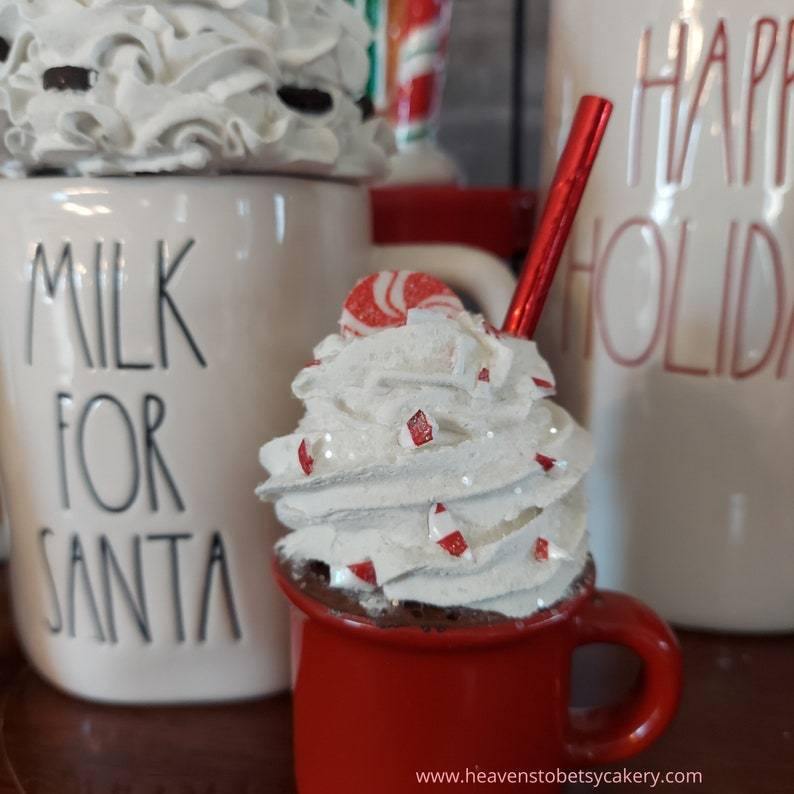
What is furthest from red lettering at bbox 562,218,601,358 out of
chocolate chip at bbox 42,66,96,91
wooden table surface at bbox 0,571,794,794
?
chocolate chip at bbox 42,66,96,91

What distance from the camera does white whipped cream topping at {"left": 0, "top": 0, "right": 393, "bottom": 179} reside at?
15.6 inches

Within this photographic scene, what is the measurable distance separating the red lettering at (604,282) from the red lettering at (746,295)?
46 millimetres

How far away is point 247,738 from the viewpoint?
45 centimetres

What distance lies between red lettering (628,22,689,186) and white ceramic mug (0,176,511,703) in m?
0.12

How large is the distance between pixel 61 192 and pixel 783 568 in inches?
19.1

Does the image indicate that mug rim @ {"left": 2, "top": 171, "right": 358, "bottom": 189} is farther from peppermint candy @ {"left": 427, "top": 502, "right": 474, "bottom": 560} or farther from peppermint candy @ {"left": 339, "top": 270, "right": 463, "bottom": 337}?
peppermint candy @ {"left": 427, "top": 502, "right": 474, "bottom": 560}

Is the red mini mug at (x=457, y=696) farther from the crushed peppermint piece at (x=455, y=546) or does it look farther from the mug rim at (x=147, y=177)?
the mug rim at (x=147, y=177)

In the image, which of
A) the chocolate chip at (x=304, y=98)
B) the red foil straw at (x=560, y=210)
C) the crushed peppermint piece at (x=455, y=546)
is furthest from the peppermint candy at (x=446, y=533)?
the chocolate chip at (x=304, y=98)

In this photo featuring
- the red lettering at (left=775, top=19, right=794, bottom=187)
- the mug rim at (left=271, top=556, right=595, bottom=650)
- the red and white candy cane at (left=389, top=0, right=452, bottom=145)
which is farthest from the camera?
the red and white candy cane at (left=389, top=0, right=452, bottom=145)

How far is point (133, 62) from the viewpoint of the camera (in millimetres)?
394

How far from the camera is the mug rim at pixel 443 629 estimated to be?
13.0 inches

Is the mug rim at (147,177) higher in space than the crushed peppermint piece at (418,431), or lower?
higher

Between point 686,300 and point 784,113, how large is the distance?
0.12m

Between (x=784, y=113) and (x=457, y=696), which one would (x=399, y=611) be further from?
(x=784, y=113)
